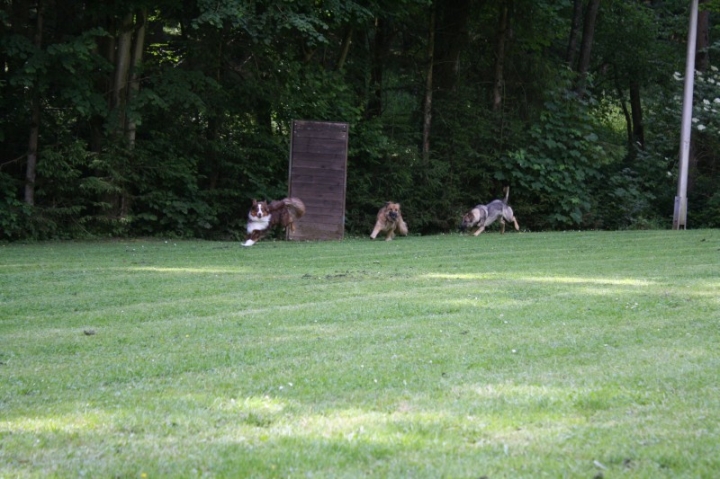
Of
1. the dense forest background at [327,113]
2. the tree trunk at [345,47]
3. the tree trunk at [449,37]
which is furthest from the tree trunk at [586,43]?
the tree trunk at [345,47]

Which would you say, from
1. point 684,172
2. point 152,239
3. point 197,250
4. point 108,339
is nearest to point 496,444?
point 108,339

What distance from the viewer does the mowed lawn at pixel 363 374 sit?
4.62m

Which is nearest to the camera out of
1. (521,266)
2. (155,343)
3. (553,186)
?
(155,343)

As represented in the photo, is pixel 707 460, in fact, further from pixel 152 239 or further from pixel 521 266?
pixel 152 239

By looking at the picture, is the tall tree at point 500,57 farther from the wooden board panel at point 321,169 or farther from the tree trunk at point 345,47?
the wooden board panel at point 321,169

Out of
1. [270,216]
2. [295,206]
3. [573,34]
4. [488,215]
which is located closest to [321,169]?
[295,206]

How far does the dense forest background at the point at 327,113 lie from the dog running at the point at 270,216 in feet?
9.07

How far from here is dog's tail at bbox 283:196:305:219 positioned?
894 inches

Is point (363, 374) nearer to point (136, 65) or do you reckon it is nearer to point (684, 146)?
point (136, 65)

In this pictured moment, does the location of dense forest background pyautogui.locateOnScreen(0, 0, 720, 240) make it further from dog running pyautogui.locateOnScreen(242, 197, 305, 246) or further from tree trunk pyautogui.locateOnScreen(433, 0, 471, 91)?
dog running pyautogui.locateOnScreen(242, 197, 305, 246)

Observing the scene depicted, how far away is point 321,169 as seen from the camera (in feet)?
78.4

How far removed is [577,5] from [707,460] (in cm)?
3097

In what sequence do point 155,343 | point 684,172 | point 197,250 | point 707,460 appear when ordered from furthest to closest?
point 684,172, point 197,250, point 155,343, point 707,460

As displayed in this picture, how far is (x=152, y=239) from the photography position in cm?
2309
